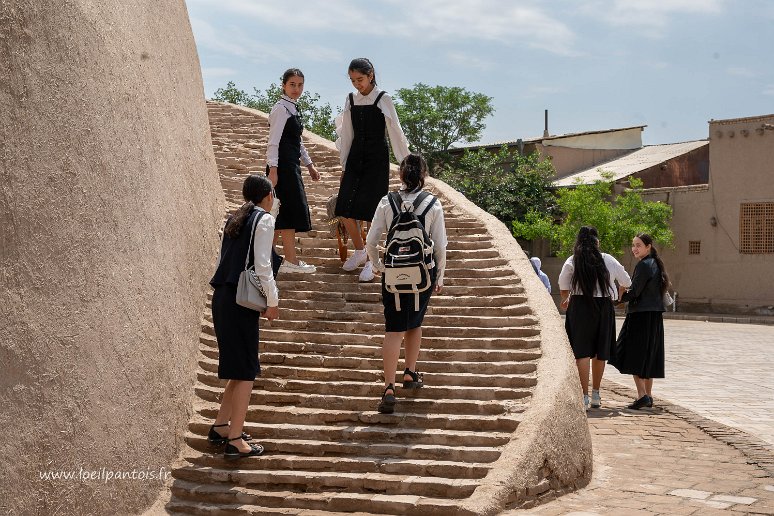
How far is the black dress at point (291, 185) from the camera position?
8.12 metres

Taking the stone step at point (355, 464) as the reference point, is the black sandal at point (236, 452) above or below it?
above

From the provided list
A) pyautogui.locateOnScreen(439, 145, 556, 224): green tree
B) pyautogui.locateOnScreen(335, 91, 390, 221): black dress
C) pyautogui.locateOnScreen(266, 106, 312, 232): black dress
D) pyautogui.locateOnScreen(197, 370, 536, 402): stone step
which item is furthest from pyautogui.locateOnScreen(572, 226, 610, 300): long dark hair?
pyautogui.locateOnScreen(439, 145, 556, 224): green tree

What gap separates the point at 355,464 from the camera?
578 cm

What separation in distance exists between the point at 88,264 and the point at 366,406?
210 centimetres

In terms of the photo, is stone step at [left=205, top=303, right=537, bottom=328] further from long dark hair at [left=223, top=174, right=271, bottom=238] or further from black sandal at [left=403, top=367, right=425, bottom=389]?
long dark hair at [left=223, top=174, right=271, bottom=238]

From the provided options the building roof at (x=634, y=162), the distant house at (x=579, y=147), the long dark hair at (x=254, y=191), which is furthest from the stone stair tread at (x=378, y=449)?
the distant house at (x=579, y=147)

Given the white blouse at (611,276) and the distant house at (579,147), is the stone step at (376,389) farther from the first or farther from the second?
the distant house at (579,147)

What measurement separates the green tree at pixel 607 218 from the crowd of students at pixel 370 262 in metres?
19.7

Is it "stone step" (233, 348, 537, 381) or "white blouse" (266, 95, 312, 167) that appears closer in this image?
"stone step" (233, 348, 537, 381)

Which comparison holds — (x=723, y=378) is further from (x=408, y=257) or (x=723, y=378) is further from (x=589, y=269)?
(x=408, y=257)

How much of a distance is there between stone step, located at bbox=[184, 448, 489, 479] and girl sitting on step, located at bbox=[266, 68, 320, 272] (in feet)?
7.97

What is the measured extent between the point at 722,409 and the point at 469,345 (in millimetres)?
4001

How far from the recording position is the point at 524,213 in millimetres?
32562

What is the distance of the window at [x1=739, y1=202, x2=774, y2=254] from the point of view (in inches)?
1094
